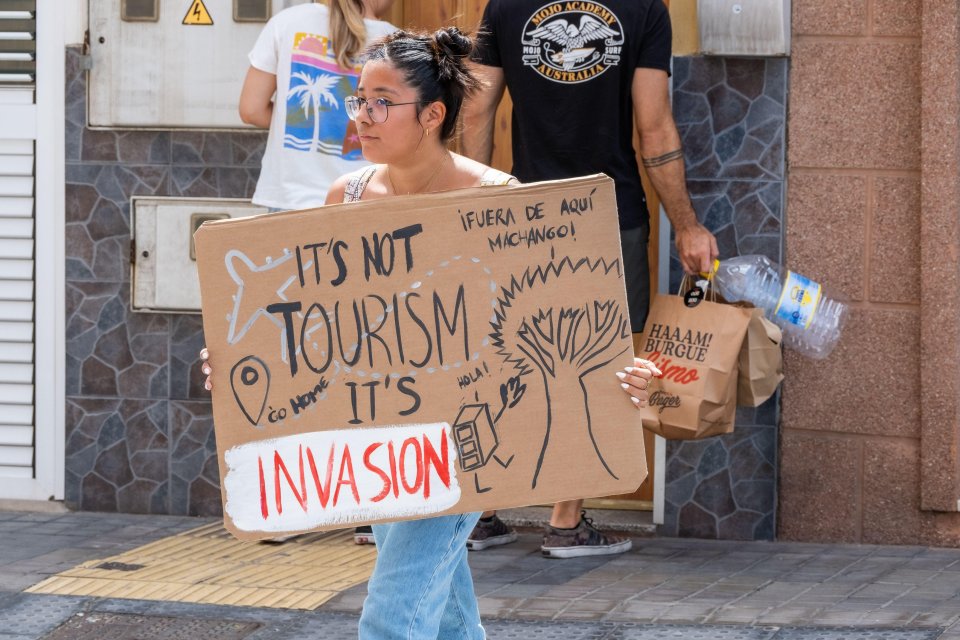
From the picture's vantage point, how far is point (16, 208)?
640 cm

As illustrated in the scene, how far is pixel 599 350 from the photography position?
3137mm

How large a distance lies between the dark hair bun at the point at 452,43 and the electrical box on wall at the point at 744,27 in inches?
95.1

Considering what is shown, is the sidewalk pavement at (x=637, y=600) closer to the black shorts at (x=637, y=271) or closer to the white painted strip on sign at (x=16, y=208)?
the black shorts at (x=637, y=271)

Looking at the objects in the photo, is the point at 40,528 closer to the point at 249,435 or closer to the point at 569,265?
the point at 249,435

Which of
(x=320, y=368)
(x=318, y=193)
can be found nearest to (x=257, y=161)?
(x=318, y=193)

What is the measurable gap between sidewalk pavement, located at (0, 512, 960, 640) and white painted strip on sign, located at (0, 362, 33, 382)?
0.89 m

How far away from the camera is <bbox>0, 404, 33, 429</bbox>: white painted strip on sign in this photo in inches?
254

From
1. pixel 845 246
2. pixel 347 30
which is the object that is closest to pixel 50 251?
pixel 347 30

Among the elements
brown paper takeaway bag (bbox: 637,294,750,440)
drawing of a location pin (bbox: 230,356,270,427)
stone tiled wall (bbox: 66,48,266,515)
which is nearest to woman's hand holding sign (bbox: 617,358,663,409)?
drawing of a location pin (bbox: 230,356,270,427)

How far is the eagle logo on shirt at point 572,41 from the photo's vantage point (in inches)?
202

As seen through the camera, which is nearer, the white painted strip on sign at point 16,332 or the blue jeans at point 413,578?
the blue jeans at point 413,578

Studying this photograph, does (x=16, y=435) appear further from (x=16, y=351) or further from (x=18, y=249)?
(x=18, y=249)

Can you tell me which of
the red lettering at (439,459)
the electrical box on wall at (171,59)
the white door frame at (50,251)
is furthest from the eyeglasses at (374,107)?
the white door frame at (50,251)

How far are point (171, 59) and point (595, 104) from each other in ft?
6.41
